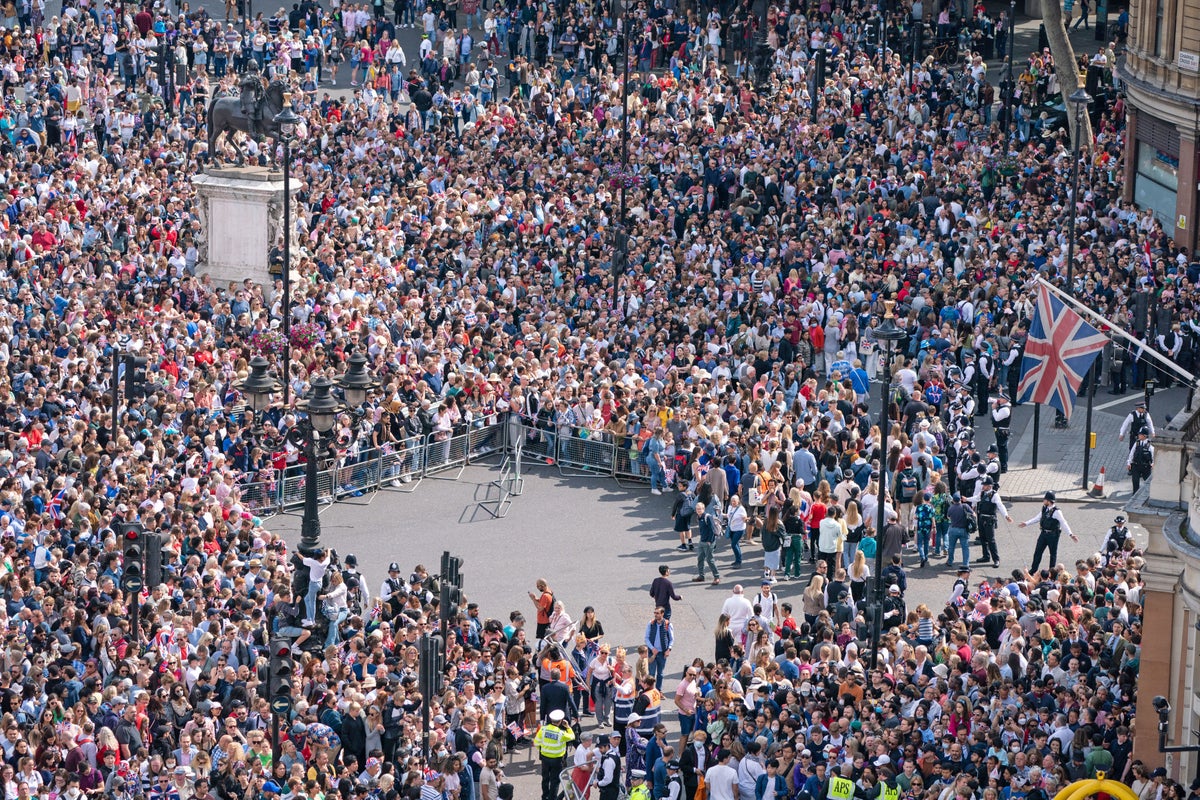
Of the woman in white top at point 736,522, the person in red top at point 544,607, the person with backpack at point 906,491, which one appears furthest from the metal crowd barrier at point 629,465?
the person in red top at point 544,607

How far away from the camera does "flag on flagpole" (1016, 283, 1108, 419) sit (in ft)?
121

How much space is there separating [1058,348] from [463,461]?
11.1 m

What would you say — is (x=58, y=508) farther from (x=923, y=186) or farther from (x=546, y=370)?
(x=923, y=186)

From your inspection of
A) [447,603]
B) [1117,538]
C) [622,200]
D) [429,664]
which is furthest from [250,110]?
[429,664]

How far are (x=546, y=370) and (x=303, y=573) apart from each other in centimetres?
1229

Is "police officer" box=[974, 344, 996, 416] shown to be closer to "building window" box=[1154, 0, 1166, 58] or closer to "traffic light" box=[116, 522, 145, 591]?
"building window" box=[1154, 0, 1166, 58]

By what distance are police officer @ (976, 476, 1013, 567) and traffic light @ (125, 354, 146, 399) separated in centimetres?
1274

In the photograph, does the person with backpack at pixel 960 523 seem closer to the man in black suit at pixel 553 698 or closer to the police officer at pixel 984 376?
the police officer at pixel 984 376

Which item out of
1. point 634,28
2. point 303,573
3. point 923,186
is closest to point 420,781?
point 303,573

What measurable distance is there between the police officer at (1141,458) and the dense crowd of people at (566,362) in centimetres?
291

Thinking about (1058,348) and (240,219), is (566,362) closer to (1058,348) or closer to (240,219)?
(240,219)

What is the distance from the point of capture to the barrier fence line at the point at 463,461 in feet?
137

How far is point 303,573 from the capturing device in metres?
32.8

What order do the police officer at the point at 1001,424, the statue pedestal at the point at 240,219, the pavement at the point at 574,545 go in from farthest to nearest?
the statue pedestal at the point at 240,219
the police officer at the point at 1001,424
the pavement at the point at 574,545
